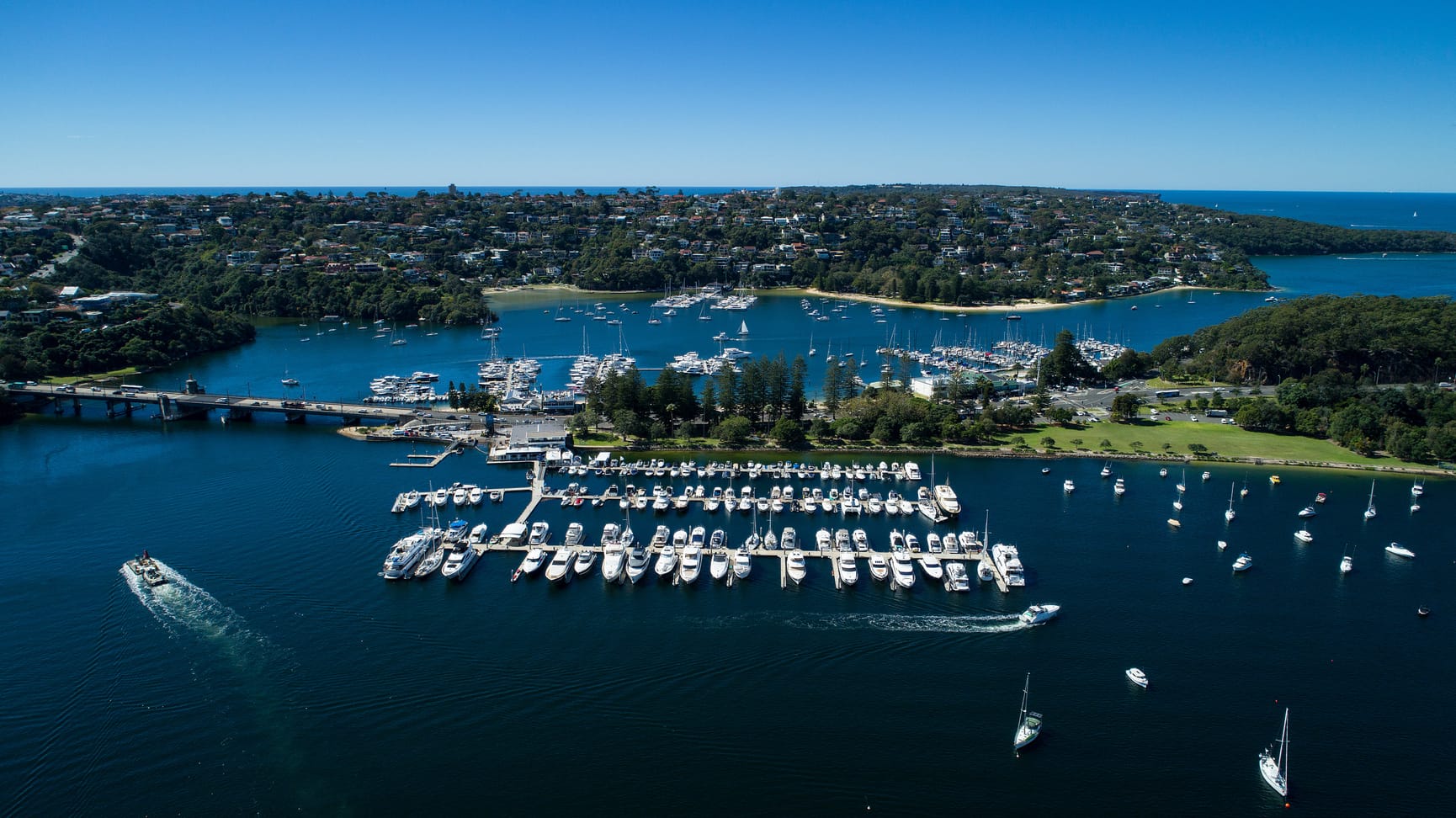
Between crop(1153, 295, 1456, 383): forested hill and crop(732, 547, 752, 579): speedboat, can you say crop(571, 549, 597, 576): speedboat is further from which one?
crop(1153, 295, 1456, 383): forested hill

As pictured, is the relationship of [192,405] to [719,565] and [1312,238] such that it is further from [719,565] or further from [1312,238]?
[1312,238]

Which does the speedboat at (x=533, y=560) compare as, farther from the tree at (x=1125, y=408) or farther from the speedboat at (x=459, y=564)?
the tree at (x=1125, y=408)

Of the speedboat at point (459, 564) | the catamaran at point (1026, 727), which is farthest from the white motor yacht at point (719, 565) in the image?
the catamaran at point (1026, 727)

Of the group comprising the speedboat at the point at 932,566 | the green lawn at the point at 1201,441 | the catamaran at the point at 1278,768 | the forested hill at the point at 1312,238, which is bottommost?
the catamaran at the point at 1278,768

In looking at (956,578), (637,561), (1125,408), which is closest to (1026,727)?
(956,578)

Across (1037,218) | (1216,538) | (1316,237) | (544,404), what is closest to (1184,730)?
(1216,538)

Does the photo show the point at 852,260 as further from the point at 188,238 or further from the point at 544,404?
the point at 188,238
